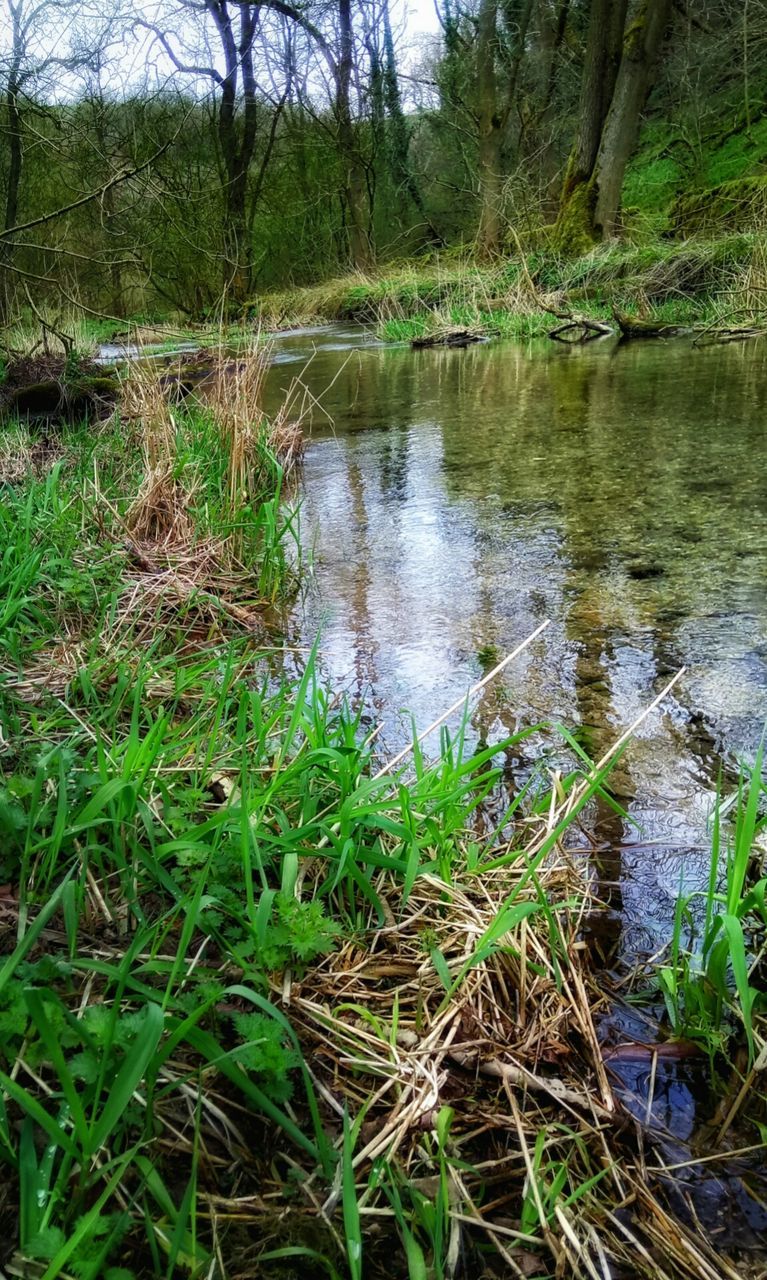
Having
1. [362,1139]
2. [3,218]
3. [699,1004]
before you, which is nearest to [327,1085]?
[362,1139]

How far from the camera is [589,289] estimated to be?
9.94 meters

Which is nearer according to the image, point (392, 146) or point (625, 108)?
point (625, 108)

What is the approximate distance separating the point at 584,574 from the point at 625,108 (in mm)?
10527

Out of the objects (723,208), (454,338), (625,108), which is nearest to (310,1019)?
(454,338)

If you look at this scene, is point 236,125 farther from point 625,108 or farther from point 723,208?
point 723,208

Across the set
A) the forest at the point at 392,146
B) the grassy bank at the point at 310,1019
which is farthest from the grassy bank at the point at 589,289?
the grassy bank at the point at 310,1019

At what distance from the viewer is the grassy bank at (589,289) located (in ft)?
27.1

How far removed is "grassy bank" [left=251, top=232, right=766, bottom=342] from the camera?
8.25m

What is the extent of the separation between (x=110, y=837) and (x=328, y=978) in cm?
43

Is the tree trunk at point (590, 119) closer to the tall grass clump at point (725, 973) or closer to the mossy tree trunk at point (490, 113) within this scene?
the mossy tree trunk at point (490, 113)

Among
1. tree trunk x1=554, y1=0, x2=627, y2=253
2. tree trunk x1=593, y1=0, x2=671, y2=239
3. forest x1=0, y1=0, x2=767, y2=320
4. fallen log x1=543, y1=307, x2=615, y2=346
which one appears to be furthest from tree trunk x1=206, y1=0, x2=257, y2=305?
fallen log x1=543, y1=307, x2=615, y2=346

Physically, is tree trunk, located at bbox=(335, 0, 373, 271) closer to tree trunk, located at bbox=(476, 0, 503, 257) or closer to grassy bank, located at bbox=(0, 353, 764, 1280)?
tree trunk, located at bbox=(476, 0, 503, 257)

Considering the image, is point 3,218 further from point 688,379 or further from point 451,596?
point 451,596

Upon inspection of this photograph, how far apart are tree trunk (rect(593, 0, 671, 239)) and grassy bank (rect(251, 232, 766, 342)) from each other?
3.36ft
